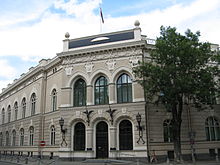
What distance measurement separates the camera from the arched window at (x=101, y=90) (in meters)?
29.3

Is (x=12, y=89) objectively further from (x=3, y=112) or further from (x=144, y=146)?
(x=144, y=146)

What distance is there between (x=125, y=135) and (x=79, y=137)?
550 centimetres

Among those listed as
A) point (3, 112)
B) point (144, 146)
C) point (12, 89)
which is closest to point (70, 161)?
point (144, 146)

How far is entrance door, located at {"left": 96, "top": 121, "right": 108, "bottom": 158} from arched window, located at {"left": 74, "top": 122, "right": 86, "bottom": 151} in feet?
5.50

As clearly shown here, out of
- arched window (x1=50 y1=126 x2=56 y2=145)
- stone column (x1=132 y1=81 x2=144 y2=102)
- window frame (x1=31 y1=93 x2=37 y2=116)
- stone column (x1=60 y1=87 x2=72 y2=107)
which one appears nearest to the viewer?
stone column (x1=132 y1=81 x2=144 y2=102)

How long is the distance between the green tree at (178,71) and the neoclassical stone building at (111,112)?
366 centimetres

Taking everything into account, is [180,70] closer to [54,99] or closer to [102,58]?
[102,58]

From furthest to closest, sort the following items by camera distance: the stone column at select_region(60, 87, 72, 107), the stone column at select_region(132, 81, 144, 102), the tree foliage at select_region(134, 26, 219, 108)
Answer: the stone column at select_region(60, 87, 72, 107) → the stone column at select_region(132, 81, 144, 102) → the tree foliage at select_region(134, 26, 219, 108)

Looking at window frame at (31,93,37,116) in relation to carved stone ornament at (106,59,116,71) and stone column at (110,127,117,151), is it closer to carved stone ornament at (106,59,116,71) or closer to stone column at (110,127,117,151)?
carved stone ornament at (106,59,116,71)

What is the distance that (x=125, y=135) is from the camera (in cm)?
2758

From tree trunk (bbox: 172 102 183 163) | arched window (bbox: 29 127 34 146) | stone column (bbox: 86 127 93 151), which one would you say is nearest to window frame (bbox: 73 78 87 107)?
stone column (bbox: 86 127 93 151)

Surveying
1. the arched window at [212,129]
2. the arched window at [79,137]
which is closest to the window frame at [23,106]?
the arched window at [79,137]

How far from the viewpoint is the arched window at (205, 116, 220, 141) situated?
1158 inches

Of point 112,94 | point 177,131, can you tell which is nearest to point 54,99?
point 112,94
